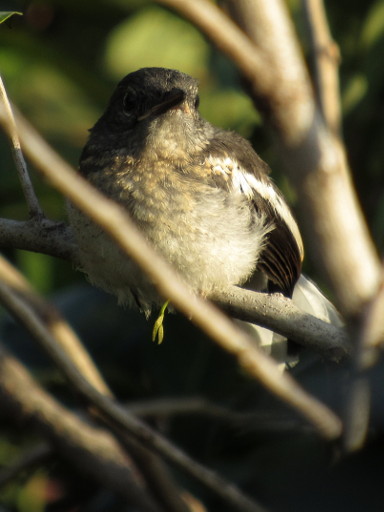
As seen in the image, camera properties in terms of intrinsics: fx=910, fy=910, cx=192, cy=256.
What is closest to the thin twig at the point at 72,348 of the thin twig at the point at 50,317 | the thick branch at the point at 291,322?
the thin twig at the point at 50,317

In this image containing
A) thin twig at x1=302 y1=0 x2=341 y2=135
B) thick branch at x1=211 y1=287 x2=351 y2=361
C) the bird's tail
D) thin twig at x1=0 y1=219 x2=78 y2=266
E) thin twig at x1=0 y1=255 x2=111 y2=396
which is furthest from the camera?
the bird's tail

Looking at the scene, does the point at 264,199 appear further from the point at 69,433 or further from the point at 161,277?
the point at 161,277

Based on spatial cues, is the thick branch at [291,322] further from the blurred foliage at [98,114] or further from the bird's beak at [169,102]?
the bird's beak at [169,102]

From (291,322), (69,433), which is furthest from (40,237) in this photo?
(291,322)

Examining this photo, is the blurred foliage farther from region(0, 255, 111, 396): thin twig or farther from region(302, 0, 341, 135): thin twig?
region(302, 0, 341, 135): thin twig

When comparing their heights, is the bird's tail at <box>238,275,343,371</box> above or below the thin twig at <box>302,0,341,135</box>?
below

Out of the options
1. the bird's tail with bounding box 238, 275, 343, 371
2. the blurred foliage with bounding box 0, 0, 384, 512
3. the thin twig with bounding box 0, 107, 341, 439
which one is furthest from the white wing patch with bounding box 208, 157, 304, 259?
the thin twig with bounding box 0, 107, 341, 439

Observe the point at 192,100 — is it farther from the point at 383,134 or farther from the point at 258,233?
the point at 383,134

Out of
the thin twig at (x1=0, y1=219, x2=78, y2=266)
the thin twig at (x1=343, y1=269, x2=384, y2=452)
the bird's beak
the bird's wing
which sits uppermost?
the thin twig at (x1=343, y1=269, x2=384, y2=452)
